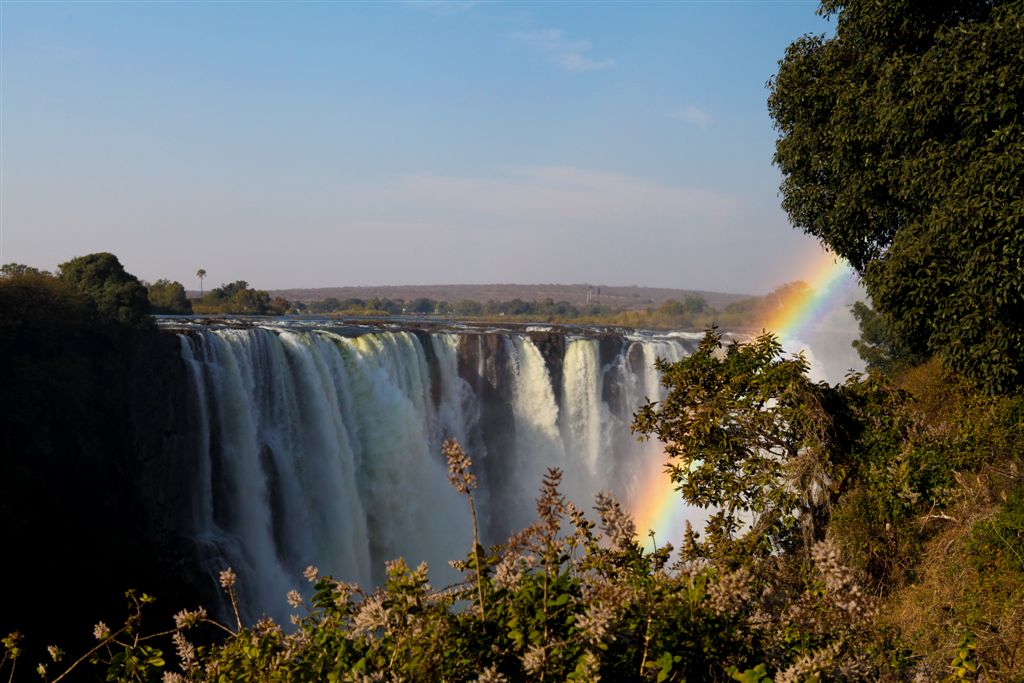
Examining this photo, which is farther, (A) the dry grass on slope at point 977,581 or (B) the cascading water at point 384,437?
(B) the cascading water at point 384,437

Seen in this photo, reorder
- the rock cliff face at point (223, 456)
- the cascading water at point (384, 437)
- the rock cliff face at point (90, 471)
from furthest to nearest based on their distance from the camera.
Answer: the cascading water at point (384, 437)
the rock cliff face at point (223, 456)
the rock cliff face at point (90, 471)

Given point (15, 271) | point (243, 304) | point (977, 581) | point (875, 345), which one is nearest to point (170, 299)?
point (243, 304)

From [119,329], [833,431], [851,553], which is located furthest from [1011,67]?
[119,329]

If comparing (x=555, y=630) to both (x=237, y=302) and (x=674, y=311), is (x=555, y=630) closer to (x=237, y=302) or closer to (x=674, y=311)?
(x=237, y=302)

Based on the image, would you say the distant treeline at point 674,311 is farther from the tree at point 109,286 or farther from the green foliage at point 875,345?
the tree at point 109,286

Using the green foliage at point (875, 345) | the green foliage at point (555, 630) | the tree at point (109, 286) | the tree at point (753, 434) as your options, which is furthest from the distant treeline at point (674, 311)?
the green foliage at point (555, 630)

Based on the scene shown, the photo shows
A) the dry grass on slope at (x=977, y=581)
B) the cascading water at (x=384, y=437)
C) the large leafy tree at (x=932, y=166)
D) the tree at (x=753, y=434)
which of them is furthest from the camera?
the cascading water at (x=384, y=437)

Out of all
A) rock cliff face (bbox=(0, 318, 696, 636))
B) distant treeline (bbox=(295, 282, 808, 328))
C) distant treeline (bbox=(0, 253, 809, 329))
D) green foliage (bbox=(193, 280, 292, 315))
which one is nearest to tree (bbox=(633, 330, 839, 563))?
distant treeline (bbox=(0, 253, 809, 329))

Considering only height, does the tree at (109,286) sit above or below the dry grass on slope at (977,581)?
above
